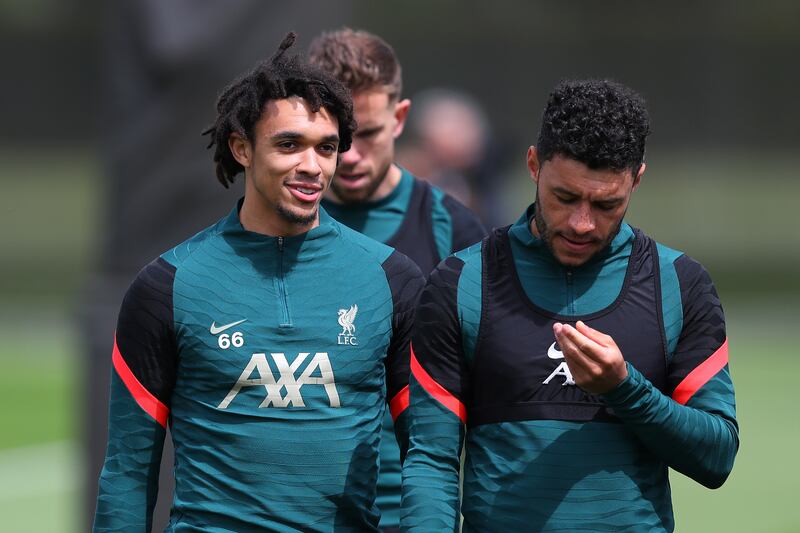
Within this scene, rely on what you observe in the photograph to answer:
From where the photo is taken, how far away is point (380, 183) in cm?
548

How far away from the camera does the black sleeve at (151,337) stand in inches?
158

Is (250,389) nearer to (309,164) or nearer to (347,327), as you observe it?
(347,327)

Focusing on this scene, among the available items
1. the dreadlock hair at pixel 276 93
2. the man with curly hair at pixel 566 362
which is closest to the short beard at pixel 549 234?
the man with curly hair at pixel 566 362

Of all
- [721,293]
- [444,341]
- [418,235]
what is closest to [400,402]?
[444,341]

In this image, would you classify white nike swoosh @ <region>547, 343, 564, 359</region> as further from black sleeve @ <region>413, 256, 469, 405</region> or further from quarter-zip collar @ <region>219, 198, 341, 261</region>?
quarter-zip collar @ <region>219, 198, 341, 261</region>

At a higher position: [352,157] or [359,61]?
[359,61]

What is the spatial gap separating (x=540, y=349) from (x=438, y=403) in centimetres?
32

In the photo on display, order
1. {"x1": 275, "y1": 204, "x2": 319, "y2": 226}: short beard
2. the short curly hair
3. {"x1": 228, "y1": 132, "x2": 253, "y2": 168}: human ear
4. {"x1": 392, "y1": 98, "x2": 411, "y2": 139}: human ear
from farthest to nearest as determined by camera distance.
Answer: {"x1": 392, "y1": 98, "x2": 411, "y2": 139}: human ear, {"x1": 228, "y1": 132, "x2": 253, "y2": 168}: human ear, {"x1": 275, "y1": 204, "x2": 319, "y2": 226}: short beard, the short curly hair

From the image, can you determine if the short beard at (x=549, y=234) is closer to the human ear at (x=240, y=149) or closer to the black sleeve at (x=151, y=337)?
the human ear at (x=240, y=149)

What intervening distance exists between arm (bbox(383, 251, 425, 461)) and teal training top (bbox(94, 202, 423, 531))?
0.03 m

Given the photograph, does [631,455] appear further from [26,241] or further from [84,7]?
[26,241]

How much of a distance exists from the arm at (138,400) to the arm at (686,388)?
1.20 m

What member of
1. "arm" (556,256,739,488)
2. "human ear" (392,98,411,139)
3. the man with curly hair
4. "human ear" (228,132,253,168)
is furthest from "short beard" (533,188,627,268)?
"human ear" (392,98,411,139)

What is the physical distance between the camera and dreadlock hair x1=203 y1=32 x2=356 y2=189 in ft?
13.6
